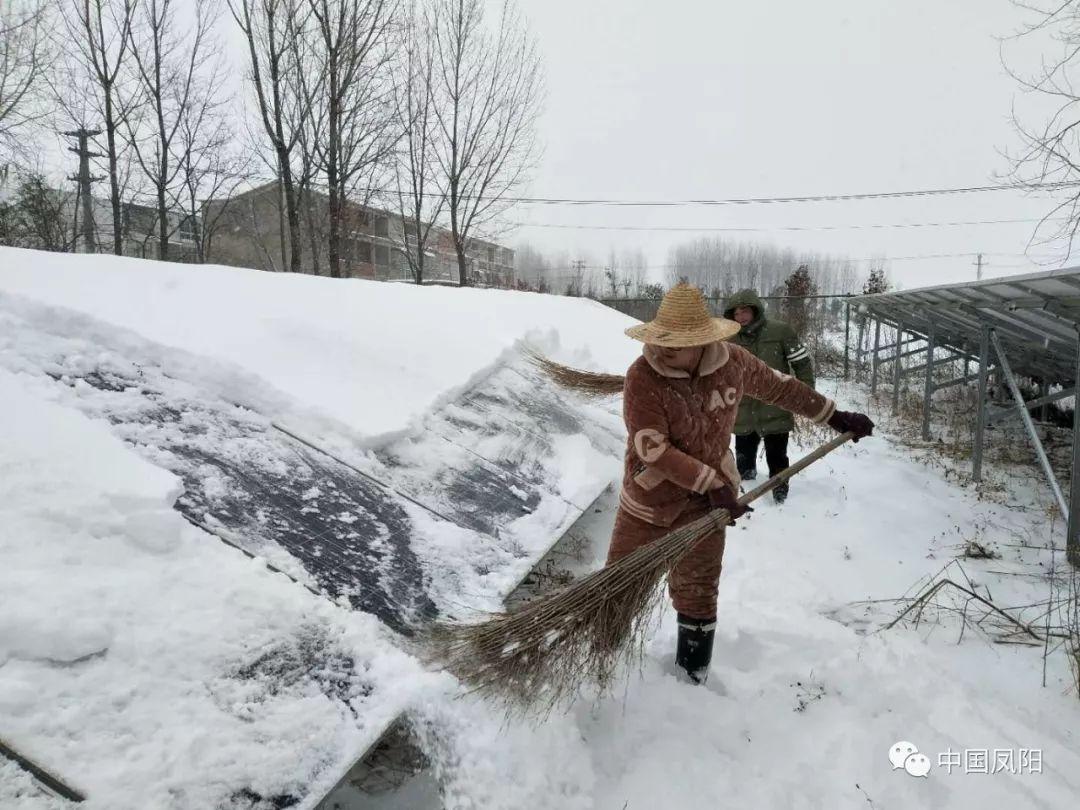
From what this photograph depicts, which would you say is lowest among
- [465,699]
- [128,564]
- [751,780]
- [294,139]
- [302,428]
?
[751,780]

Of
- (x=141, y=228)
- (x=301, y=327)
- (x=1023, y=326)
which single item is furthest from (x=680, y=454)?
(x=141, y=228)

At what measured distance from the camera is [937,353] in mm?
18812

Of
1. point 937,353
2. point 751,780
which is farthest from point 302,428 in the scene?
point 937,353

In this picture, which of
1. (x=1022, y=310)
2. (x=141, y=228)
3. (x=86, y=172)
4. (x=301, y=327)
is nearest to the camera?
(x=301, y=327)

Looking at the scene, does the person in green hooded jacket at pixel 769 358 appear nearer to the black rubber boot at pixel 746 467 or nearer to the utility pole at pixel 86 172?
the black rubber boot at pixel 746 467

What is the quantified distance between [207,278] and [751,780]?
4344mm

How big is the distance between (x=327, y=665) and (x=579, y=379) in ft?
10.9

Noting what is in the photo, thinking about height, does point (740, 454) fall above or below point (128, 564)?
below

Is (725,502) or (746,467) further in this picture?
(746,467)

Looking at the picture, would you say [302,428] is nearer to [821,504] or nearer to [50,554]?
[50,554]

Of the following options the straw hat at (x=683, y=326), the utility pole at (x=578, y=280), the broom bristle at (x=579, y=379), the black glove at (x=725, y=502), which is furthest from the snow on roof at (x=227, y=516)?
the utility pole at (x=578, y=280)

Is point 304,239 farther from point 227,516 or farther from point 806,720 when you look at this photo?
point 806,720

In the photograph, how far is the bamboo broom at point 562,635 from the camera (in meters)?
2.03

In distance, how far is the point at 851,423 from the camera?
262cm
